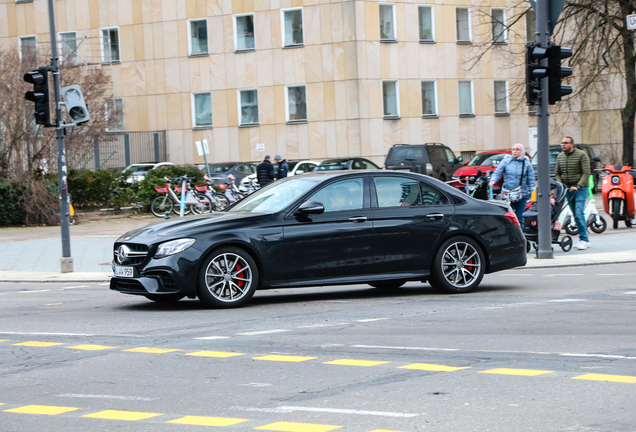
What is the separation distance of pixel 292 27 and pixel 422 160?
11.4m

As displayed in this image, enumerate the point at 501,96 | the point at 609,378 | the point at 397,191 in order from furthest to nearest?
the point at 501,96
the point at 397,191
the point at 609,378

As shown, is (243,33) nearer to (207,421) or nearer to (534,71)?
(534,71)

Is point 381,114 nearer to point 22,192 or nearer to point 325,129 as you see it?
point 325,129

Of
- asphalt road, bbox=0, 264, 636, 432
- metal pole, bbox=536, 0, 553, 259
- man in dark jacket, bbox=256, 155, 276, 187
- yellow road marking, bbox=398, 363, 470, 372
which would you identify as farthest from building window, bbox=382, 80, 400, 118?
yellow road marking, bbox=398, 363, 470, 372

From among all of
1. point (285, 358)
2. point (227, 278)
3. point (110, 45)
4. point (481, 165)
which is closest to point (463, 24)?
point (481, 165)

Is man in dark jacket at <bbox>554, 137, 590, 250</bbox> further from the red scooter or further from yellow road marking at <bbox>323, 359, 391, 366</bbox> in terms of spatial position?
yellow road marking at <bbox>323, 359, 391, 366</bbox>

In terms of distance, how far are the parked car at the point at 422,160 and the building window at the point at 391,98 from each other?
6850 mm

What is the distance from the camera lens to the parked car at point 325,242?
10727 millimetres

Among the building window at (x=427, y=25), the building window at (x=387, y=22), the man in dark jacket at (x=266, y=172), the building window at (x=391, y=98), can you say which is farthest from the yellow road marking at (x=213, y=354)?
the building window at (x=427, y=25)

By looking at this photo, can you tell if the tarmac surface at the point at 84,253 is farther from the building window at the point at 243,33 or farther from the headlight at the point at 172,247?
the building window at the point at 243,33

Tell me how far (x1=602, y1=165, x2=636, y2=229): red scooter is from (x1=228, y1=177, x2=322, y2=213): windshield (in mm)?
10545

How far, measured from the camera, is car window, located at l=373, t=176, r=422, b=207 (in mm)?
11766

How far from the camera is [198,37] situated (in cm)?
4631

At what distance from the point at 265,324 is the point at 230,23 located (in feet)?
123
